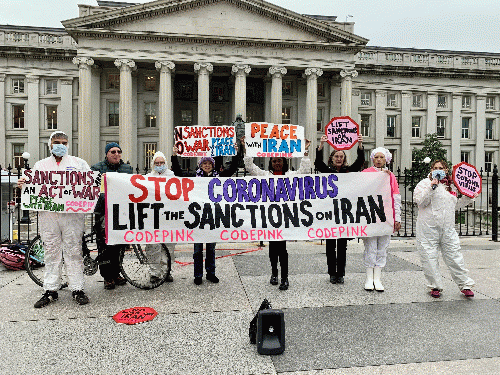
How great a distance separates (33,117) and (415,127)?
4576 cm

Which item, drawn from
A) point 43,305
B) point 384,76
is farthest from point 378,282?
point 384,76

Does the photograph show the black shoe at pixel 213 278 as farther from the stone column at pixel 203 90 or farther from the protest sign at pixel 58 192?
the stone column at pixel 203 90

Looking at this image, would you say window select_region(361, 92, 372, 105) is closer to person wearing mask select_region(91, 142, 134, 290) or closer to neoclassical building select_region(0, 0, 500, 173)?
neoclassical building select_region(0, 0, 500, 173)

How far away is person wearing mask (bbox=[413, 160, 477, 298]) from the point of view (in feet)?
18.4

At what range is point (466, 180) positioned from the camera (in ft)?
20.1

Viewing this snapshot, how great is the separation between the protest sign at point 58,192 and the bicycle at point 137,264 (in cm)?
87

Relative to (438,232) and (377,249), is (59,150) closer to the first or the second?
(377,249)

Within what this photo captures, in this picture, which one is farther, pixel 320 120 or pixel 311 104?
pixel 320 120

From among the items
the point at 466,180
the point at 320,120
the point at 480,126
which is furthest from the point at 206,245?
the point at 480,126

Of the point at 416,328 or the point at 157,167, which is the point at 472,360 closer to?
the point at 416,328

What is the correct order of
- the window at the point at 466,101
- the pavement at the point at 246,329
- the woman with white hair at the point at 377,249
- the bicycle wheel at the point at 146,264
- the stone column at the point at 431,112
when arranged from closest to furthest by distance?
the pavement at the point at 246,329, the woman with white hair at the point at 377,249, the bicycle wheel at the point at 146,264, the stone column at the point at 431,112, the window at the point at 466,101

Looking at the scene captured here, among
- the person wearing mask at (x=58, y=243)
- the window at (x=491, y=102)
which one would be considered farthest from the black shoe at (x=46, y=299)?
the window at (x=491, y=102)

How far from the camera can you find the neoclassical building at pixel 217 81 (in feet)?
121

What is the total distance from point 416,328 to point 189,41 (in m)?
38.2
